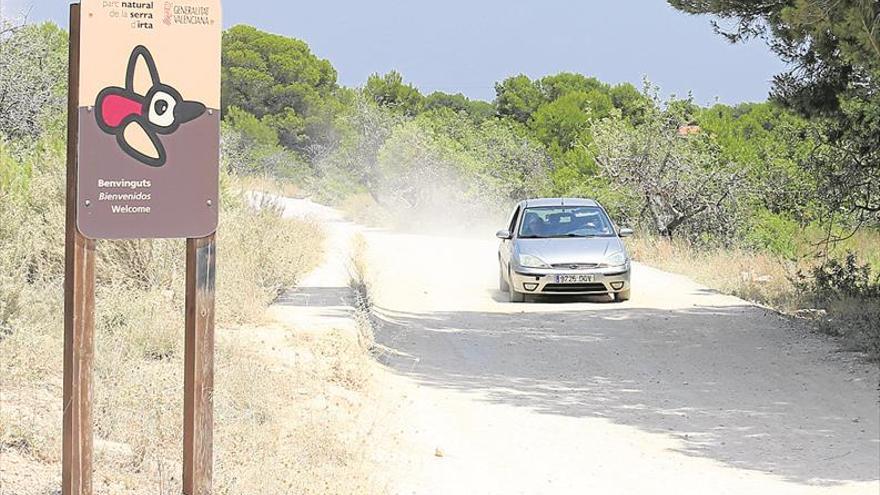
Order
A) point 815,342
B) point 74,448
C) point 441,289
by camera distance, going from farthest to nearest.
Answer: point 441,289 → point 815,342 → point 74,448

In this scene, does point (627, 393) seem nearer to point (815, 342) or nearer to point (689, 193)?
point (815, 342)

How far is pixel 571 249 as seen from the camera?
17500mm

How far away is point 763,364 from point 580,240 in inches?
247

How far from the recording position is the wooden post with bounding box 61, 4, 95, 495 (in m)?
5.18

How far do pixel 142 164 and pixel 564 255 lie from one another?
1246 cm

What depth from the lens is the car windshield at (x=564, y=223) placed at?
717 inches

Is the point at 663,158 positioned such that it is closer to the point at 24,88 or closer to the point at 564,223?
the point at 564,223

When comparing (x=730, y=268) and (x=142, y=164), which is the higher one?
(x=142, y=164)

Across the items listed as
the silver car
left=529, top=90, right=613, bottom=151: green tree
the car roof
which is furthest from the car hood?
left=529, top=90, right=613, bottom=151: green tree

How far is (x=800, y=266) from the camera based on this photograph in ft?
68.4

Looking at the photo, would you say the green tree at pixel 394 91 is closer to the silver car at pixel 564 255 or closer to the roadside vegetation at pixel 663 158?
the roadside vegetation at pixel 663 158

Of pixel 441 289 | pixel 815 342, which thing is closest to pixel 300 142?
pixel 441 289

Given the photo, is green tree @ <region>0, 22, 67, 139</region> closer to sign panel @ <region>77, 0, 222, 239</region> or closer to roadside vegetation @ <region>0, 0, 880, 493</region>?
roadside vegetation @ <region>0, 0, 880, 493</region>

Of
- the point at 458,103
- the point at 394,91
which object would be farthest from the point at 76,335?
the point at 458,103
